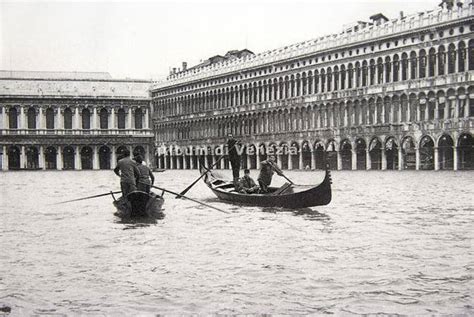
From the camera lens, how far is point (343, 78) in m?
49.5

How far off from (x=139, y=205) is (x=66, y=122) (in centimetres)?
5598

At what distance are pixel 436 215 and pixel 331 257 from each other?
19.3ft

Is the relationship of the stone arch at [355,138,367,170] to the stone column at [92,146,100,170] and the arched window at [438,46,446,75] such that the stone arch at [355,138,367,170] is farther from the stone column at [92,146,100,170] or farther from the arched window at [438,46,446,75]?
the stone column at [92,146,100,170]

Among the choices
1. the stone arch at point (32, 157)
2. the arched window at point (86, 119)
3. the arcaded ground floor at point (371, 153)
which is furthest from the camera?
the arched window at point (86, 119)

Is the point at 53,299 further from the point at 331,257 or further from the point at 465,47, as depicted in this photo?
the point at 465,47

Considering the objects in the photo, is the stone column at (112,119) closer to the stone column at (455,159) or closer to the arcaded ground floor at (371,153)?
the arcaded ground floor at (371,153)

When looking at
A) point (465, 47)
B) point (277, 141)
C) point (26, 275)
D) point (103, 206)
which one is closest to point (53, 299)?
point (26, 275)

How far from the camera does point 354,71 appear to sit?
48344 mm

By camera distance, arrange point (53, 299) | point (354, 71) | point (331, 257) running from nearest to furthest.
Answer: point (53, 299) < point (331, 257) < point (354, 71)

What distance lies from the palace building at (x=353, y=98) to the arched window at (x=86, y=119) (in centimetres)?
986

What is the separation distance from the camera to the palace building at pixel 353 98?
135 feet

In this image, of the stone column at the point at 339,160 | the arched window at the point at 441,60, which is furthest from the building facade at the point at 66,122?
the arched window at the point at 441,60

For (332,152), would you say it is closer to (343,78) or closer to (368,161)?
(368,161)

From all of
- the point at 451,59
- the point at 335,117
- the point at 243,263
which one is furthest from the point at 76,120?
the point at 243,263
